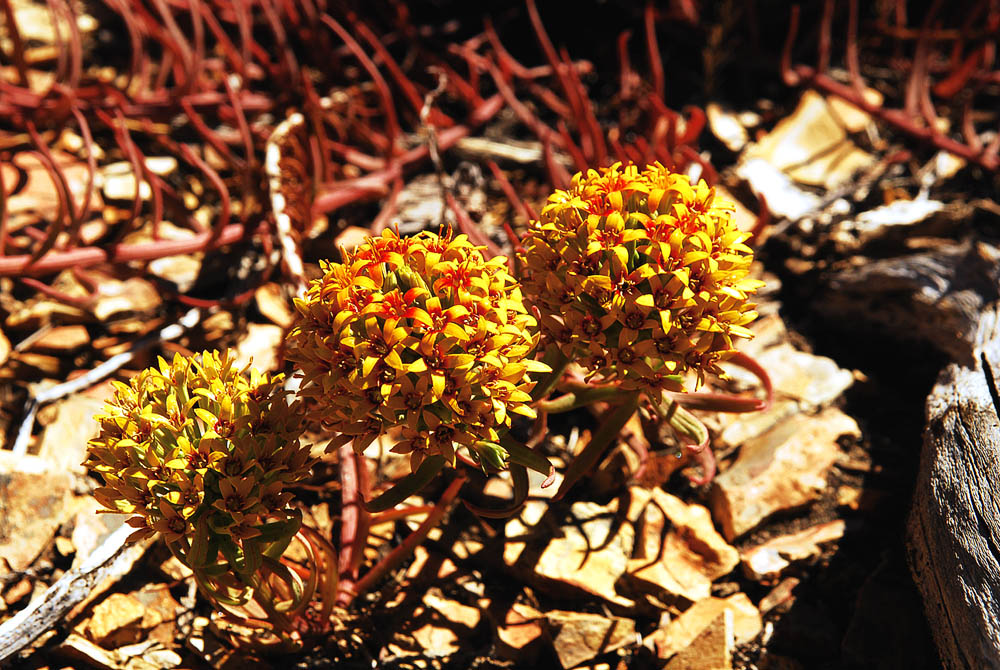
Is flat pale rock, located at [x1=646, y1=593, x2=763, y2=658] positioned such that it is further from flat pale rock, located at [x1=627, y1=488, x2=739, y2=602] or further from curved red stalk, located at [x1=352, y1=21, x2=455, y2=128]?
curved red stalk, located at [x1=352, y1=21, x2=455, y2=128]

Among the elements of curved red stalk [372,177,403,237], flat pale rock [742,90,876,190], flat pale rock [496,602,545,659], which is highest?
flat pale rock [742,90,876,190]

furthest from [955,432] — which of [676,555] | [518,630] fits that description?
[518,630]

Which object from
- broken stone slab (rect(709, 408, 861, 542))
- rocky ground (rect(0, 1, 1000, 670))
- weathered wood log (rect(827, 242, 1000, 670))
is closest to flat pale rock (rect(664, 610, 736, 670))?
rocky ground (rect(0, 1, 1000, 670))

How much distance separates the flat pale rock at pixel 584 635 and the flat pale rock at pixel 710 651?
6.3 inches

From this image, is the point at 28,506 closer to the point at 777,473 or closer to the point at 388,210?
the point at 388,210

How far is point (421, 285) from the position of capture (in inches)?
69.3

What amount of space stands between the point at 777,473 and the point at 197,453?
6.08ft

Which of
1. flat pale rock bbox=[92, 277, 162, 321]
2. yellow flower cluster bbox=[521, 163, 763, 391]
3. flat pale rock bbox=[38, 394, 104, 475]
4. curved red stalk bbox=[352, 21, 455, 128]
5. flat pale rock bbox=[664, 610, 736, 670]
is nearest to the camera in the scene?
yellow flower cluster bbox=[521, 163, 763, 391]

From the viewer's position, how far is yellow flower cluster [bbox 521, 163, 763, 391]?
1868 millimetres

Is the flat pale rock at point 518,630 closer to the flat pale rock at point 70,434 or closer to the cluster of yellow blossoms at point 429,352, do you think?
the cluster of yellow blossoms at point 429,352

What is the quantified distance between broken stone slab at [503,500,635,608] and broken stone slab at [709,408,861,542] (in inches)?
13.2

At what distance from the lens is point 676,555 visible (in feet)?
8.25

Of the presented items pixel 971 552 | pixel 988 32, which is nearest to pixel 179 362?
pixel 971 552

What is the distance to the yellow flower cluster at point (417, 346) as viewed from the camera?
5.61ft
